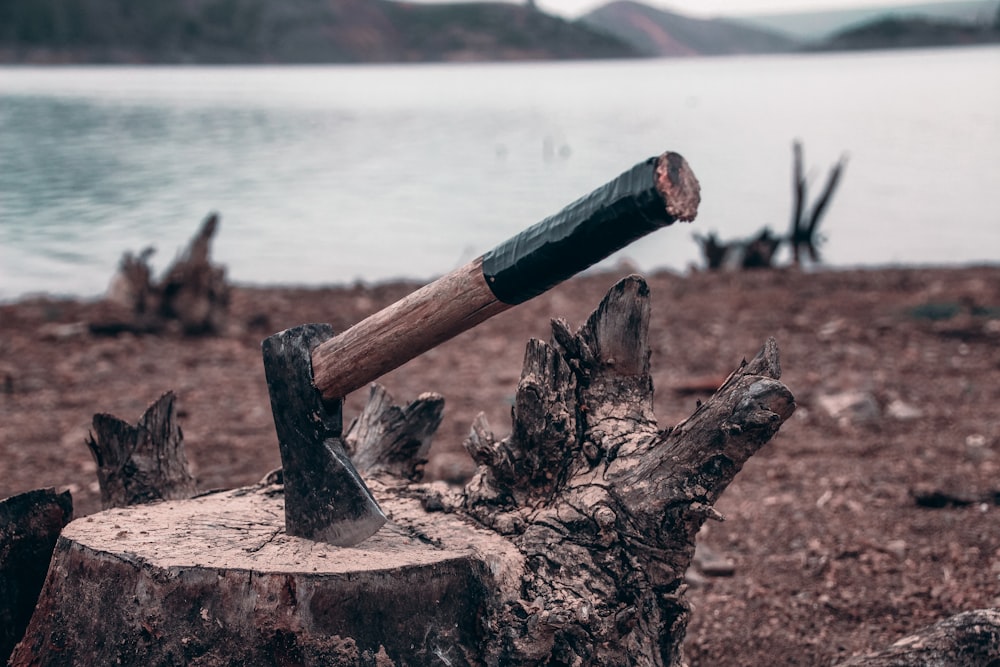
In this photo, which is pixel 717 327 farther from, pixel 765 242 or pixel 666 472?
pixel 666 472

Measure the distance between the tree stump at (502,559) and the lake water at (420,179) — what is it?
0.94 meters

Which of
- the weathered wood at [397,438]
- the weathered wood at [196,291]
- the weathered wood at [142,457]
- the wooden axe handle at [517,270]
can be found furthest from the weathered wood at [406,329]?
the weathered wood at [196,291]

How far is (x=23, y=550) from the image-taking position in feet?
8.38

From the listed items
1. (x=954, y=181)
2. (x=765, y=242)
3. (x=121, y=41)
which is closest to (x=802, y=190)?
(x=765, y=242)

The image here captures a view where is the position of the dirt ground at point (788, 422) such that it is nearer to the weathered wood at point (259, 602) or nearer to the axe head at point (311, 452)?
the weathered wood at point (259, 602)

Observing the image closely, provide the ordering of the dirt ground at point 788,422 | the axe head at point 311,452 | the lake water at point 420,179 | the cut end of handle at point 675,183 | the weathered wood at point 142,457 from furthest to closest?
the lake water at point 420,179
the dirt ground at point 788,422
the weathered wood at point 142,457
the axe head at point 311,452
the cut end of handle at point 675,183

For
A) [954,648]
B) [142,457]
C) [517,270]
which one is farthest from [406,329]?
[954,648]

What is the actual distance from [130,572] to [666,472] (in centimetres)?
128

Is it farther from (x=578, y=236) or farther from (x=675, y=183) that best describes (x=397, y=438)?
(x=675, y=183)

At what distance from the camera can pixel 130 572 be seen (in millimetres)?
2182

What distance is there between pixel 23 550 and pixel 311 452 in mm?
914

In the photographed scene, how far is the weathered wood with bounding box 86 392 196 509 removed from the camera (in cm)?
285

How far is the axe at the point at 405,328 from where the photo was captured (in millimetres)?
1844

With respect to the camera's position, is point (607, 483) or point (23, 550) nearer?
point (607, 483)
